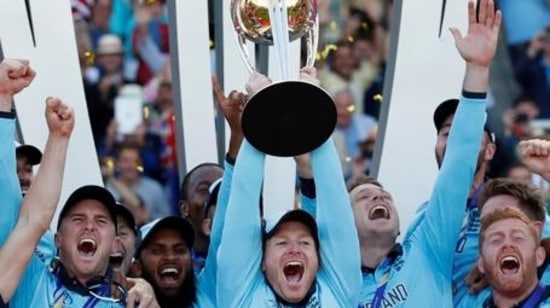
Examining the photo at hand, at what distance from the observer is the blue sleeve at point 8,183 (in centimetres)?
550

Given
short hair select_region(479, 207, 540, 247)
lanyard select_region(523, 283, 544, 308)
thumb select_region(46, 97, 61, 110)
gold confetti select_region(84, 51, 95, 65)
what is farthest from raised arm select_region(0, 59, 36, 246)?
gold confetti select_region(84, 51, 95, 65)

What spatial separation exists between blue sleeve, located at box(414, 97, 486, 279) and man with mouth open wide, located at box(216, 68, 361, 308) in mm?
424

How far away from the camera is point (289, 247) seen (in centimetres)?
559

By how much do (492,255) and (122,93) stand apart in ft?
12.9

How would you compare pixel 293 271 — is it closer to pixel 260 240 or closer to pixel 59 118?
pixel 260 240

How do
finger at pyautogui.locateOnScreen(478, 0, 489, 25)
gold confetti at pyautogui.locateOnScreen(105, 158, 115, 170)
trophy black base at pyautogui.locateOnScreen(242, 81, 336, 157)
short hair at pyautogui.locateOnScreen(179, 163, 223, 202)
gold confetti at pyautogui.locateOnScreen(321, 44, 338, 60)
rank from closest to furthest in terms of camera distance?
trophy black base at pyautogui.locateOnScreen(242, 81, 336, 157)
finger at pyautogui.locateOnScreen(478, 0, 489, 25)
short hair at pyautogui.locateOnScreen(179, 163, 223, 202)
gold confetti at pyautogui.locateOnScreen(321, 44, 338, 60)
gold confetti at pyautogui.locateOnScreen(105, 158, 115, 170)

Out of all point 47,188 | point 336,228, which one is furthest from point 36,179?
point 336,228

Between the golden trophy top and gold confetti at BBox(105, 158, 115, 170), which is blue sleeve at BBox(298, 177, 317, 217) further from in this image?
gold confetti at BBox(105, 158, 115, 170)

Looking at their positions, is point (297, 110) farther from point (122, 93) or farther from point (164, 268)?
point (122, 93)

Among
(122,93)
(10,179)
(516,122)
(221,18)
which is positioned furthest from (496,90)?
(10,179)

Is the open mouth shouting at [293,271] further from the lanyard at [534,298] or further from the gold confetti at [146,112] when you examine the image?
the gold confetti at [146,112]

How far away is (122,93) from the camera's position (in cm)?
916

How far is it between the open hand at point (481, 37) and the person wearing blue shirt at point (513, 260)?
0.54 m

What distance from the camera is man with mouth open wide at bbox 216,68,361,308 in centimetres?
550
